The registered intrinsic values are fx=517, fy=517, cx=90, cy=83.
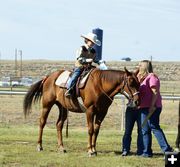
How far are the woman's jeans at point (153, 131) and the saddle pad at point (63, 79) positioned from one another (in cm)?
192

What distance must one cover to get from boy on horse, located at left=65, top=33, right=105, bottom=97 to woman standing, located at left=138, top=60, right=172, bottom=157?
1205 millimetres

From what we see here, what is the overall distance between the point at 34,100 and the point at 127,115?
2858mm

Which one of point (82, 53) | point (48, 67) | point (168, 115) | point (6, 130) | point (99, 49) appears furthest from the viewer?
point (48, 67)

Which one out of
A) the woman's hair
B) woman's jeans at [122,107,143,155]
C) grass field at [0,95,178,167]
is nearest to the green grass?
grass field at [0,95,178,167]

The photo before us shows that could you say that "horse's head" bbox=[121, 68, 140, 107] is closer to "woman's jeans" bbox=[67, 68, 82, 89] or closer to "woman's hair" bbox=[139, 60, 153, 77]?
"woman's hair" bbox=[139, 60, 153, 77]

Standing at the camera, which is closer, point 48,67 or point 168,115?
point 168,115

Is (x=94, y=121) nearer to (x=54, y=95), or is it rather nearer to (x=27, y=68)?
(x=54, y=95)

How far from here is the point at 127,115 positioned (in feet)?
36.7

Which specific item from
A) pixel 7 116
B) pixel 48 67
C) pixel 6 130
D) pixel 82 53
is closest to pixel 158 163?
pixel 82 53

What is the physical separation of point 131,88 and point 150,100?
65 centimetres

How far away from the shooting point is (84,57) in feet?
36.7

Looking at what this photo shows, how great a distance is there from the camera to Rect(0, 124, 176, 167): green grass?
984 cm

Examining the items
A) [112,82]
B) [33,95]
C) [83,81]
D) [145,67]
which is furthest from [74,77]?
[33,95]

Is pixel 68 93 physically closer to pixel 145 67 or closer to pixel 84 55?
pixel 84 55
